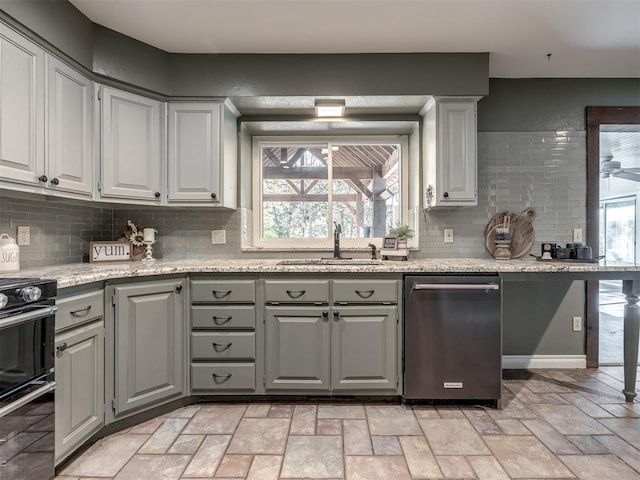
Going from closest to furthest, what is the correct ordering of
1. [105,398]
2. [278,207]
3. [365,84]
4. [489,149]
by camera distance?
[105,398] < [365,84] < [489,149] < [278,207]

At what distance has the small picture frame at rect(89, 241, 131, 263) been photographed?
2430 millimetres

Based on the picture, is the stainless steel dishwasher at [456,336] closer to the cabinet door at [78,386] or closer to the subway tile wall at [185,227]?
the subway tile wall at [185,227]

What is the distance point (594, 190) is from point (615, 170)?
179 inches

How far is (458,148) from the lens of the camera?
2535 mm

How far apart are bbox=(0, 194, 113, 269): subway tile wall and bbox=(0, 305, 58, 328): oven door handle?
804 mm

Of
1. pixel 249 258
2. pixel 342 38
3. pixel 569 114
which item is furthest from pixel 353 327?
pixel 569 114

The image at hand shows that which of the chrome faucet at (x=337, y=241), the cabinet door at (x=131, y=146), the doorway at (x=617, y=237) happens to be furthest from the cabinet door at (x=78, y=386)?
the doorway at (x=617, y=237)

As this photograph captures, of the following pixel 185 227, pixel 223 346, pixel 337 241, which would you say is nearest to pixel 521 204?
pixel 337 241

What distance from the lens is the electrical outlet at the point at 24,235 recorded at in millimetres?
2029

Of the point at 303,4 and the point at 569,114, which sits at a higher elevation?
the point at 303,4

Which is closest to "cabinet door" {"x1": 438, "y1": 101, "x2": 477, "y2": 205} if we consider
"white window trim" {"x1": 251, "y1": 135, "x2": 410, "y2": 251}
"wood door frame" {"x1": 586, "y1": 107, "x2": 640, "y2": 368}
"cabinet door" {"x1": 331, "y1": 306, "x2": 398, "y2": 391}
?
"white window trim" {"x1": 251, "y1": 135, "x2": 410, "y2": 251}

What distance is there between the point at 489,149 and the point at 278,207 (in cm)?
182

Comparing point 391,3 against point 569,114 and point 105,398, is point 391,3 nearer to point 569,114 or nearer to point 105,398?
point 569,114

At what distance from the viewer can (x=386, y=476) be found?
160 cm
